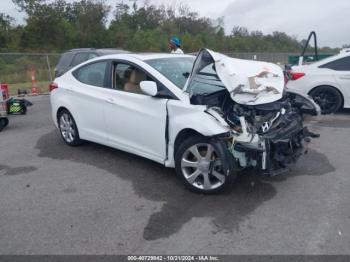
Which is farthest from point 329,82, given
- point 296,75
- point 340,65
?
point 296,75

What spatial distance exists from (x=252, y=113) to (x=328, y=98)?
5129 mm

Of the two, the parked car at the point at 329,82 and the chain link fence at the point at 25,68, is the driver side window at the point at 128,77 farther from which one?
the chain link fence at the point at 25,68

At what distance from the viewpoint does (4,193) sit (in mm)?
4688

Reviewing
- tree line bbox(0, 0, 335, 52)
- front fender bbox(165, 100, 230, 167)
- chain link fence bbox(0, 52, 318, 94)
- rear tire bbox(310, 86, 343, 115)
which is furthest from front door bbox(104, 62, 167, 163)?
tree line bbox(0, 0, 335, 52)

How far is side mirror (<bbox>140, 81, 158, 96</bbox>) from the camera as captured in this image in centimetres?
460

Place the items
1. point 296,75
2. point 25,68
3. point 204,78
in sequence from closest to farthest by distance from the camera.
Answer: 1. point 204,78
2. point 296,75
3. point 25,68

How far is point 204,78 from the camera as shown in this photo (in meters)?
4.96

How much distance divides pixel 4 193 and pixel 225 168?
108 inches

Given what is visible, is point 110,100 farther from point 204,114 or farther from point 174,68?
point 204,114

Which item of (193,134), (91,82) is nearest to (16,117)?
(91,82)

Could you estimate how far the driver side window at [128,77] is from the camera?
5.10 metres

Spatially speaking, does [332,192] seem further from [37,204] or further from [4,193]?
[4,193]

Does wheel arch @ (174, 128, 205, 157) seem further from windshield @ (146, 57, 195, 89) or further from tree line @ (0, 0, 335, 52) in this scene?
tree line @ (0, 0, 335, 52)

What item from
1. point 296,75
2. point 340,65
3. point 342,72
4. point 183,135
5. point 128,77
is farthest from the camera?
point 296,75
